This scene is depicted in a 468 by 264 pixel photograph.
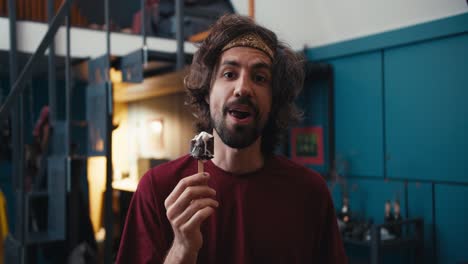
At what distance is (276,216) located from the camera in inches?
54.1

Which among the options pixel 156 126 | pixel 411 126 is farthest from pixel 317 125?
pixel 156 126

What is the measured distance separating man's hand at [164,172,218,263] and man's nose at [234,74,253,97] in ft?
1.03

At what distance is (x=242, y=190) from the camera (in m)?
1.39

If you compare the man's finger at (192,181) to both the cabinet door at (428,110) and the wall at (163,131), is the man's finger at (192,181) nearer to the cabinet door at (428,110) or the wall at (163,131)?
the cabinet door at (428,110)

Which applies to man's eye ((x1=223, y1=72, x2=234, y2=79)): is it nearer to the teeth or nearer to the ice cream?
the teeth

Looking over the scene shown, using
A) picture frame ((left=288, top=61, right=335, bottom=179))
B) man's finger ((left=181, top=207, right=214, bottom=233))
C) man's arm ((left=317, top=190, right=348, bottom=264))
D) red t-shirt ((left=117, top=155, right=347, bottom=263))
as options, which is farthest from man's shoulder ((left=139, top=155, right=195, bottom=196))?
picture frame ((left=288, top=61, right=335, bottom=179))

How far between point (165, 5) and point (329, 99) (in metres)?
3.00

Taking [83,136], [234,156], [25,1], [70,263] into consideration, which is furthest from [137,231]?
[83,136]

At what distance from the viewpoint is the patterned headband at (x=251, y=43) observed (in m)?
1.43

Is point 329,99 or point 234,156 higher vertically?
point 329,99

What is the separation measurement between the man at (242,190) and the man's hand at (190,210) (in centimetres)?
9

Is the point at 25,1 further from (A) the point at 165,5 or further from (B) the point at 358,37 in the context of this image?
(B) the point at 358,37

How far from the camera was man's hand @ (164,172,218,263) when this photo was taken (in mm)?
1129

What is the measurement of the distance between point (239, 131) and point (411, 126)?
122 inches
